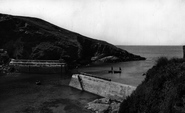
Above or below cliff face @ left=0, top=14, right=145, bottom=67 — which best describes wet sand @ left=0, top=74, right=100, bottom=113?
below

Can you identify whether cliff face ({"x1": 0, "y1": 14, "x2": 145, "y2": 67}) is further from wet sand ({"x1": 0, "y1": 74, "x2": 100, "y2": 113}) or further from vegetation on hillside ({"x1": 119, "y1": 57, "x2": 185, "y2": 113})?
vegetation on hillside ({"x1": 119, "y1": 57, "x2": 185, "y2": 113})

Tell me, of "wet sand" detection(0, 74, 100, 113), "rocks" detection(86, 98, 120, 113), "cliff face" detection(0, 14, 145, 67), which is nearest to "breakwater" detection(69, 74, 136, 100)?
"wet sand" detection(0, 74, 100, 113)

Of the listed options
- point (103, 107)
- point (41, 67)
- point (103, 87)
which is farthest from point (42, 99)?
point (41, 67)

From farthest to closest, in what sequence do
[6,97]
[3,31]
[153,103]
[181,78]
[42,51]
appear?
1. [3,31]
2. [42,51]
3. [6,97]
4. [153,103]
5. [181,78]

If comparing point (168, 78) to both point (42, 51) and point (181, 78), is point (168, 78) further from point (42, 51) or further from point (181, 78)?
point (42, 51)

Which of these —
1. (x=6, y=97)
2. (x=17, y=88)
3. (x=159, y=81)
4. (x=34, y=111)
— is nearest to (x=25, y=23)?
(x=17, y=88)

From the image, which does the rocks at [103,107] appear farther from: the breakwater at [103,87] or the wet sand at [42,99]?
the breakwater at [103,87]

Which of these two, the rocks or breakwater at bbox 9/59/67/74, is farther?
breakwater at bbox 9/59/67/74
